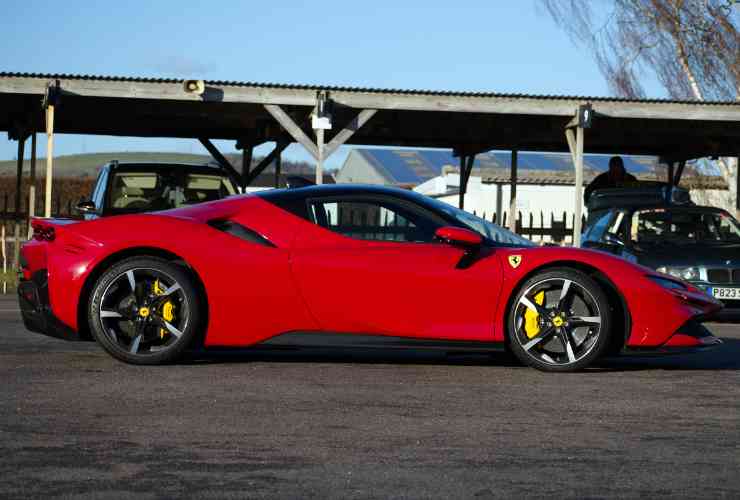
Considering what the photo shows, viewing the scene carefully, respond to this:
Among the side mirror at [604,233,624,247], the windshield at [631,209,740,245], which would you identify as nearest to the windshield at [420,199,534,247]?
the side mirror at [604,233,624,247]

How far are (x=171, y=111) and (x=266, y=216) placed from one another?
544 inches

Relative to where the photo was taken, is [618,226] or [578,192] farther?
[578,192]

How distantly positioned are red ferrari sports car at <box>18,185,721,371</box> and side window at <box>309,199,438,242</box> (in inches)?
0.5

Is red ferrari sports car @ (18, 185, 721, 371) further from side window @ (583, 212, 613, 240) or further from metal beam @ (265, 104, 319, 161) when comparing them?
metal beam @ (265, 104, 319, 161)

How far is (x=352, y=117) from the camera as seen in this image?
21.9m

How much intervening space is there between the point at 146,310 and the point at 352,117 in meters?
14.4

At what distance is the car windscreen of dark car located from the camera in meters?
13.1

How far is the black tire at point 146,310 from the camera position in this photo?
307 inches

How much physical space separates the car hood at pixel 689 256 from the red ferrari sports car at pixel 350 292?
5.57 metres

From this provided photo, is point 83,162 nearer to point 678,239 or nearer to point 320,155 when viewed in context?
point 320,155

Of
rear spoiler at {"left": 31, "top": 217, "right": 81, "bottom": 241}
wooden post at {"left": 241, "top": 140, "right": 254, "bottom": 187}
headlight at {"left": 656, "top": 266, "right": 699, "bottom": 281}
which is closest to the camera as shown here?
rear spoiler at {"left": 31, "top": 217, "right": 81, "bottom": 241}

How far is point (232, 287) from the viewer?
7848 millimetres

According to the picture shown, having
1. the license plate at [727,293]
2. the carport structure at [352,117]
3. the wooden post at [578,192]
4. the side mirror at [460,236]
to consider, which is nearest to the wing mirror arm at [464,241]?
the side mirror at [460,236]

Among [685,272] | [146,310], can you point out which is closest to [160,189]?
[685,272]
